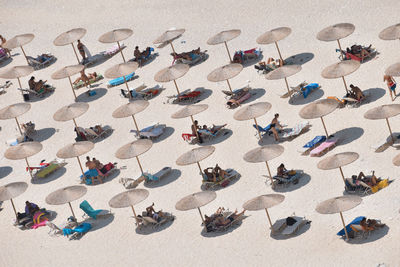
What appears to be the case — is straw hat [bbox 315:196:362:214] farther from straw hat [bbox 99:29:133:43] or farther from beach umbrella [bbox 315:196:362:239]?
straw hat [bbox 99:29:133:43]

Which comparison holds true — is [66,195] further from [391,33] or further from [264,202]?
[391,33]

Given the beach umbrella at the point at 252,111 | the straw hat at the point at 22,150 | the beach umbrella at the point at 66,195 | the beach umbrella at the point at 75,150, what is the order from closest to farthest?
the beach umbrella at the point at 66,195
the beach umbrella at the point at 252,111
the beach umbrella at the point at 75,150
the straw hat at the point at 22,150

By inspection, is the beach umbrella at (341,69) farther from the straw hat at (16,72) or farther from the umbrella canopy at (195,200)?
the straw hat at (16,72)

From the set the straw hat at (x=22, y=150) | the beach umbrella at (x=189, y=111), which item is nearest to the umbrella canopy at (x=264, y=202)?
the beach umbrella at (x=189, y=111)

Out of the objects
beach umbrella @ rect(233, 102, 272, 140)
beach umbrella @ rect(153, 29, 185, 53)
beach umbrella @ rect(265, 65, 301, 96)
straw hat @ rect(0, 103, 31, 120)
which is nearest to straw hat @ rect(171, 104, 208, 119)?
beach umbrella @ rect(233, 102, 272, 140)

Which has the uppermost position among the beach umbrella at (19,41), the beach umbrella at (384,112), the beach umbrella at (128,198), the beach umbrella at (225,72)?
the beach umbrella at (19,41)
